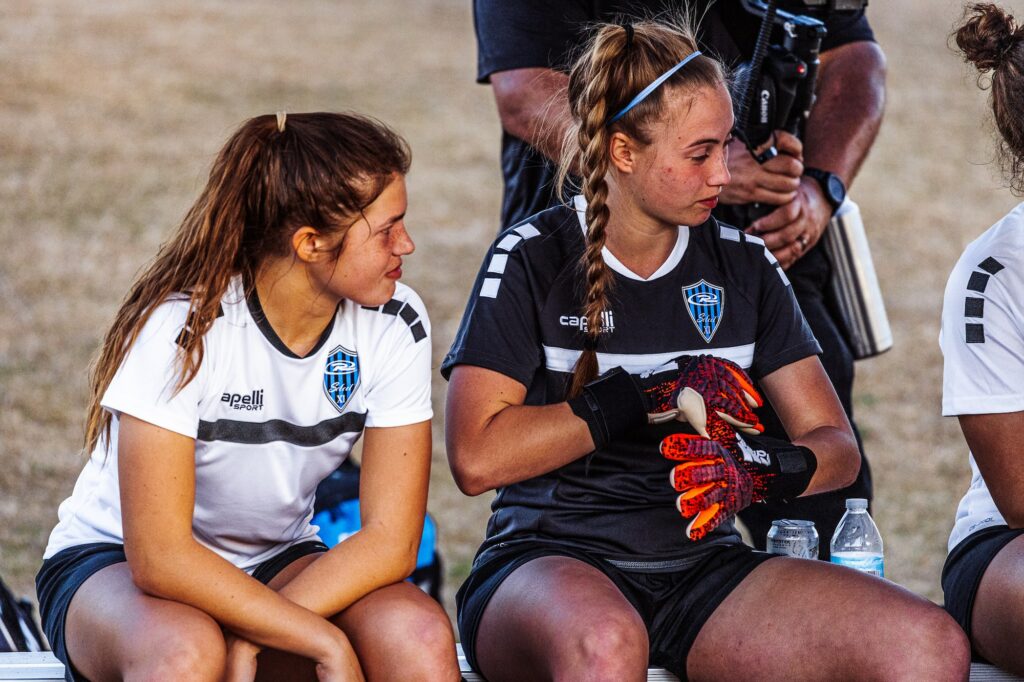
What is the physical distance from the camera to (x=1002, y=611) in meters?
2.29

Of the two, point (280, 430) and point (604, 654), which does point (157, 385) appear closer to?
point (280, 430)

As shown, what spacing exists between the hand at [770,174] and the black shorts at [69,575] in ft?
4.09

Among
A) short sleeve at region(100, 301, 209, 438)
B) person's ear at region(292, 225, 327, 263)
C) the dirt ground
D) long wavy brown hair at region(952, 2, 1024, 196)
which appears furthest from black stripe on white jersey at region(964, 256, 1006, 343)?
the dirt ground

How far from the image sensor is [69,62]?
37.4 feet

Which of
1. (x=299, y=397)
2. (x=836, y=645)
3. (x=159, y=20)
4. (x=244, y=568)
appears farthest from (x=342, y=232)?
(x=159, y=20)

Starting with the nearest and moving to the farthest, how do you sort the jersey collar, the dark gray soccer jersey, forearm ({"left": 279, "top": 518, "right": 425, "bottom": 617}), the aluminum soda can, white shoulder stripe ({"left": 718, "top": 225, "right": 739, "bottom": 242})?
1. forearm ({"left": 279, "top": 518, "right": 425, "bottom": 617})
2. the dark gray soccer jersey
3. the jersey collar
4. white shoulder stripe ({"left": 718, "top": 225, "right": 739, "bottom": 242})
5. the aluminum soda can

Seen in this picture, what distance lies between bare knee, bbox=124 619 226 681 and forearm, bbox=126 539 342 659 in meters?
0.06

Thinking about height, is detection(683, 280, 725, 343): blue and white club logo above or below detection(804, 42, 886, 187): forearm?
below

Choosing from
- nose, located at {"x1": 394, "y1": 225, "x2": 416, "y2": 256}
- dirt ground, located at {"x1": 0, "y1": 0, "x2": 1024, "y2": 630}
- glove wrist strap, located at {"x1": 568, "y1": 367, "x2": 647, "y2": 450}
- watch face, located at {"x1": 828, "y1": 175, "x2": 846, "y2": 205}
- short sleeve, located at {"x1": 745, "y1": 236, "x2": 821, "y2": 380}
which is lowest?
dirt ground, located at {"x1": 0, "y1": 0, "x2": 1024, "y2": 630}

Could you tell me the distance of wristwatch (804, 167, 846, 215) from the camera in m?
2.99

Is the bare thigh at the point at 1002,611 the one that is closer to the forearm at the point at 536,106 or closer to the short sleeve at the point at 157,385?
the forearm at the point at 536,106

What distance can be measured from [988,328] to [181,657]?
151 cm

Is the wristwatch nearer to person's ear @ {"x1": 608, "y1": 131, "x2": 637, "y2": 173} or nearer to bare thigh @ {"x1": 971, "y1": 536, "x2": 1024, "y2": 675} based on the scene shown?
person's ear @ {"x1": 608, "y1": 131, "x2": 637, "y2": 173}

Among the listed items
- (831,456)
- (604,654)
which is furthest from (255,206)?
(831,456)
